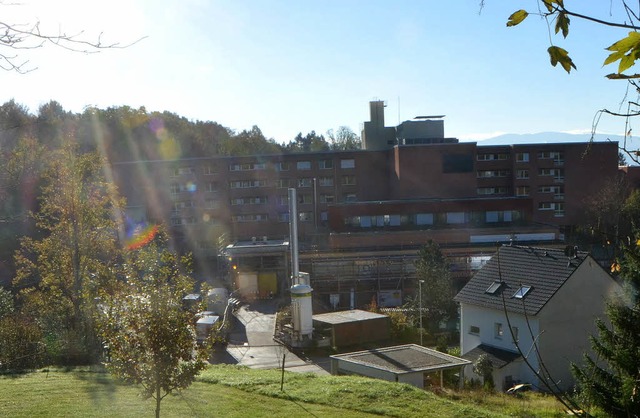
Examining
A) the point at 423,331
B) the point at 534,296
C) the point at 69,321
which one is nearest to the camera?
the point at 69,321

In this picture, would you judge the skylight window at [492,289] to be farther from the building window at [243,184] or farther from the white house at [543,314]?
the building window at [243,184]

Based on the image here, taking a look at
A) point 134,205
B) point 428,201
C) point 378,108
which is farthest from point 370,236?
point 134,205

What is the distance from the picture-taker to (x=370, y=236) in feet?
134

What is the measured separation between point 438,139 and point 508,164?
18.8 ft

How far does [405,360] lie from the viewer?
16.9 metres

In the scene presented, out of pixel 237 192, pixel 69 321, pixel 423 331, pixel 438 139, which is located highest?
pixel 438 139

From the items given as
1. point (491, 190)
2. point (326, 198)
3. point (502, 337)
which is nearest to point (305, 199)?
point (326, 198)

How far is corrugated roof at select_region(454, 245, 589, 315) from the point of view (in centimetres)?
2039

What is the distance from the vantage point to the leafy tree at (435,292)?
27406 millimetres

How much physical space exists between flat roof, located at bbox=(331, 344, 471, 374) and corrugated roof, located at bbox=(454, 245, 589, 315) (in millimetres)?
3297

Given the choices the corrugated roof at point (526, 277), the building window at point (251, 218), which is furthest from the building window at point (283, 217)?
the corrugated roof at point (526, 277)

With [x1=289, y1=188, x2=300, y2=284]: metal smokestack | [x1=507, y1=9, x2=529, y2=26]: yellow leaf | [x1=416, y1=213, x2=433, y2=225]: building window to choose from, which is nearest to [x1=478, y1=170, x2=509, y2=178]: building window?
[x1=416, y1=213, x2=433, y2=225]: building window

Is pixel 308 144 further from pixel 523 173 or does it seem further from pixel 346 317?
pixel 346 317

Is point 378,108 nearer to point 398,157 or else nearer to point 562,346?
point 398,157
